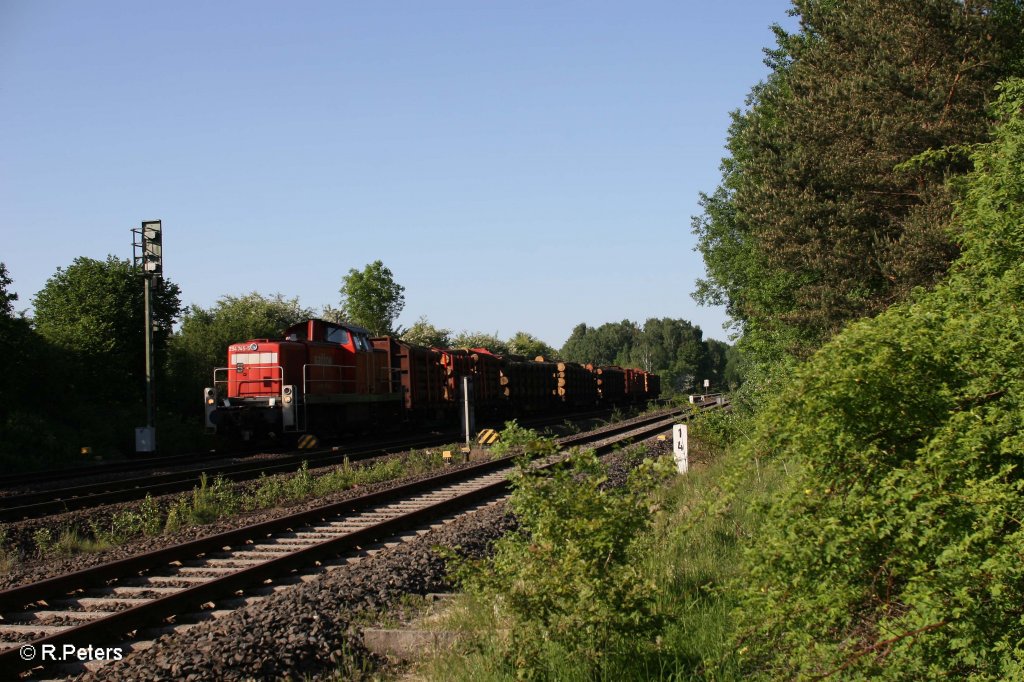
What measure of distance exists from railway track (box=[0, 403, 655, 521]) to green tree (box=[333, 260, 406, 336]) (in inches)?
1676

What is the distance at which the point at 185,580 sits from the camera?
27.0 feet

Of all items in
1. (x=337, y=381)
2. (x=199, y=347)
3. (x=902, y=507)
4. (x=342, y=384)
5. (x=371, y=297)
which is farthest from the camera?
(x=371, y=297)

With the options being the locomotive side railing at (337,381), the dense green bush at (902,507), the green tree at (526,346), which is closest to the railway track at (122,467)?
the locomotive side railing at (337,381)

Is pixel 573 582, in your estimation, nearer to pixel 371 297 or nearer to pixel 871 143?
pixel 871 143

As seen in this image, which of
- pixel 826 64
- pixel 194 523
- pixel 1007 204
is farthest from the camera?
pixel 826 64

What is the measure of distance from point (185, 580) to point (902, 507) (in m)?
6.98

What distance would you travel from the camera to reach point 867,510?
373cm

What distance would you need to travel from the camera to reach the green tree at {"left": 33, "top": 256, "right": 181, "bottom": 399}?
33.4m

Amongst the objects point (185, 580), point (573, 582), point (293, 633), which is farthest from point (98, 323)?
point (573, 582)

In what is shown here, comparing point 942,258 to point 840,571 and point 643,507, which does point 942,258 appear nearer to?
point 643,507

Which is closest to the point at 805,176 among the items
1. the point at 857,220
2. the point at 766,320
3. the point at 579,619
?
the point at 857,220

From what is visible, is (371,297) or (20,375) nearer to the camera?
(20,375)

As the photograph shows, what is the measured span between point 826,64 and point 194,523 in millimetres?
17919

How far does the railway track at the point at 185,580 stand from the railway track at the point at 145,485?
15.6 feet
